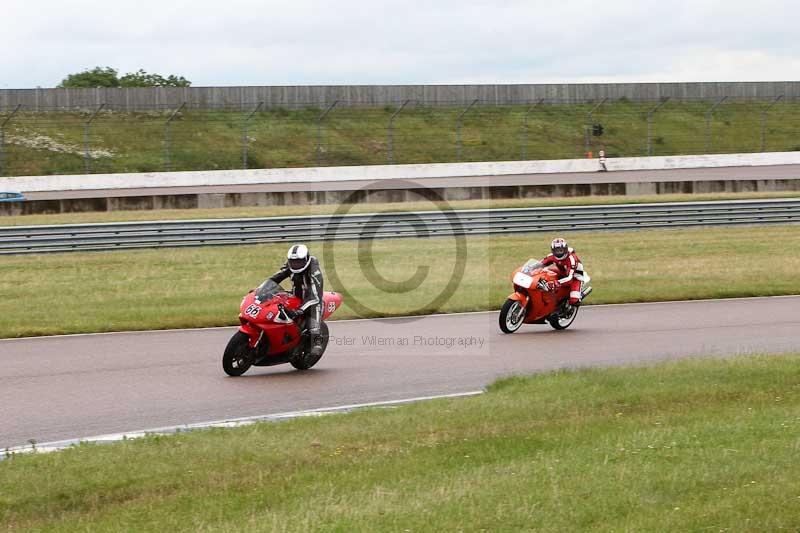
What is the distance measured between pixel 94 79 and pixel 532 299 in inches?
2446

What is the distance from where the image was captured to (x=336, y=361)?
42.8 feet

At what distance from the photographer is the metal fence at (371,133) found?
44.5 meters

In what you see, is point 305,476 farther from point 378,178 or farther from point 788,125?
point 788,125

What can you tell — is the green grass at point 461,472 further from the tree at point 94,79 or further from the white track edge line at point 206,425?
the tree at point 94,79

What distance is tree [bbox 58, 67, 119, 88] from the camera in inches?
2825

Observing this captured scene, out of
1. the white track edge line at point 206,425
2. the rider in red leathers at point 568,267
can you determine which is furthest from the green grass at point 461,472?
the rider in red leathers at point 568,267

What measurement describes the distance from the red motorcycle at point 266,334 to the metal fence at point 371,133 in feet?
98.1

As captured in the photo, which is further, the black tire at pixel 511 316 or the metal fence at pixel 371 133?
the metal fence at pixel 371 133

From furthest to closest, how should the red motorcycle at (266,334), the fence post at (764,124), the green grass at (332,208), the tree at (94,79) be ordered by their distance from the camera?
the tree at (94,79) < the fence post at (764,124) < the green grass at (332,208) < the red motorcycle at (266,334)

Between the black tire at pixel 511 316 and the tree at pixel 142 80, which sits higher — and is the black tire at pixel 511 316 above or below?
below

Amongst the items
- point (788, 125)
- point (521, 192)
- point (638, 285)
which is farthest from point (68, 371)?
point (788, 125)

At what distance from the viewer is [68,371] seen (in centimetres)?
1207

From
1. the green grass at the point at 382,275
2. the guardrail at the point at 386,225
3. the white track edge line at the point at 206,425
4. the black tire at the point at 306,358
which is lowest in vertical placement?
the white track edge line at the point at 206,425

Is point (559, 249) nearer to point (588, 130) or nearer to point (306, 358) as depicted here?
point (306, 358)
